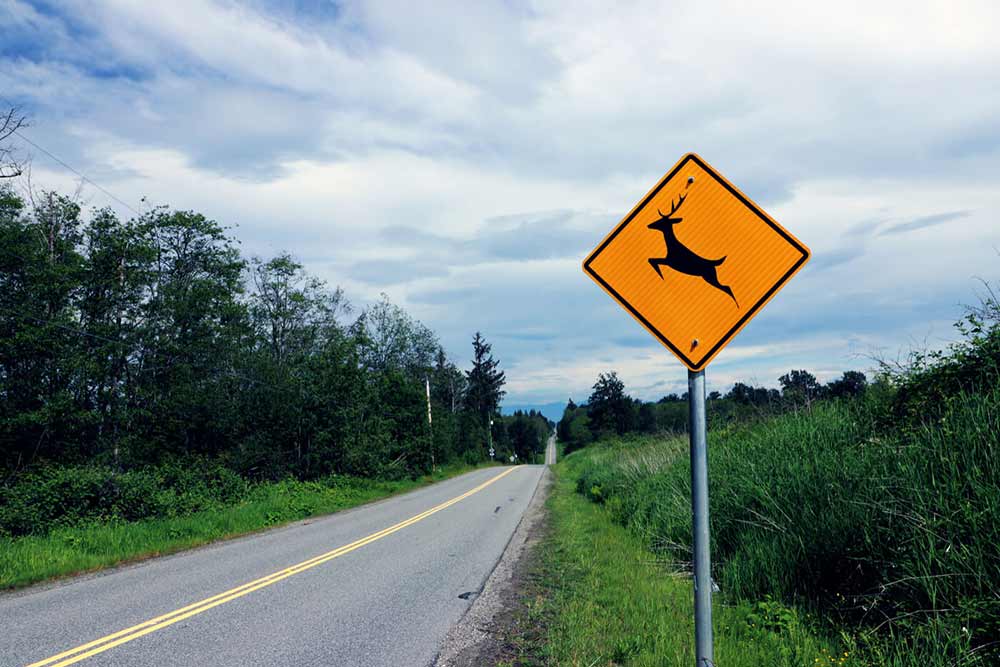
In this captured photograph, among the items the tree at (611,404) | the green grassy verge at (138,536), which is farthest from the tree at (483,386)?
the green grassy verge at (138,536)

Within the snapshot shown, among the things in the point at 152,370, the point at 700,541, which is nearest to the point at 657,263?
the point at 700,541

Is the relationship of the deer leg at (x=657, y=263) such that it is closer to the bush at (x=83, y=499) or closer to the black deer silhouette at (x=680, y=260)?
the black deer silhouette at (x=680, y=260)

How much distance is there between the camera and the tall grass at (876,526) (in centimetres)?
369

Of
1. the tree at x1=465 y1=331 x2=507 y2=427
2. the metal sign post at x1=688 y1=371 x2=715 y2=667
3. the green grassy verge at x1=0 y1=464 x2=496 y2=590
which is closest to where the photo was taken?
the metal sign post at x1=688 y1=371 x2=715 y2=667

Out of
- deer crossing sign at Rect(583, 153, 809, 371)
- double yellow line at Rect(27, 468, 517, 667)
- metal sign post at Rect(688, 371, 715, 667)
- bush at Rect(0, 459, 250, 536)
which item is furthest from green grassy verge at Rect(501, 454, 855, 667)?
bush at Rect(0, 459, 250, 536)

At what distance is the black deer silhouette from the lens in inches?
113

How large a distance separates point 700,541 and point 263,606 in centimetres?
605

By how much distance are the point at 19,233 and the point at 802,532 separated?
29.5 metres

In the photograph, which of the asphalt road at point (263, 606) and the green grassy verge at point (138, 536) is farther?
the green grassy verge at point (138, 536)

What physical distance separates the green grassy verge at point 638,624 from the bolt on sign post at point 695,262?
2.11m

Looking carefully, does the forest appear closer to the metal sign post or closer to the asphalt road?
the asphalt road

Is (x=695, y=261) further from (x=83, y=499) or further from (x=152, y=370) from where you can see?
(x=152, y=370)

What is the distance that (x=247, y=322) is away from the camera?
3744cm

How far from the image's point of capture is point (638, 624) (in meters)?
5.39
